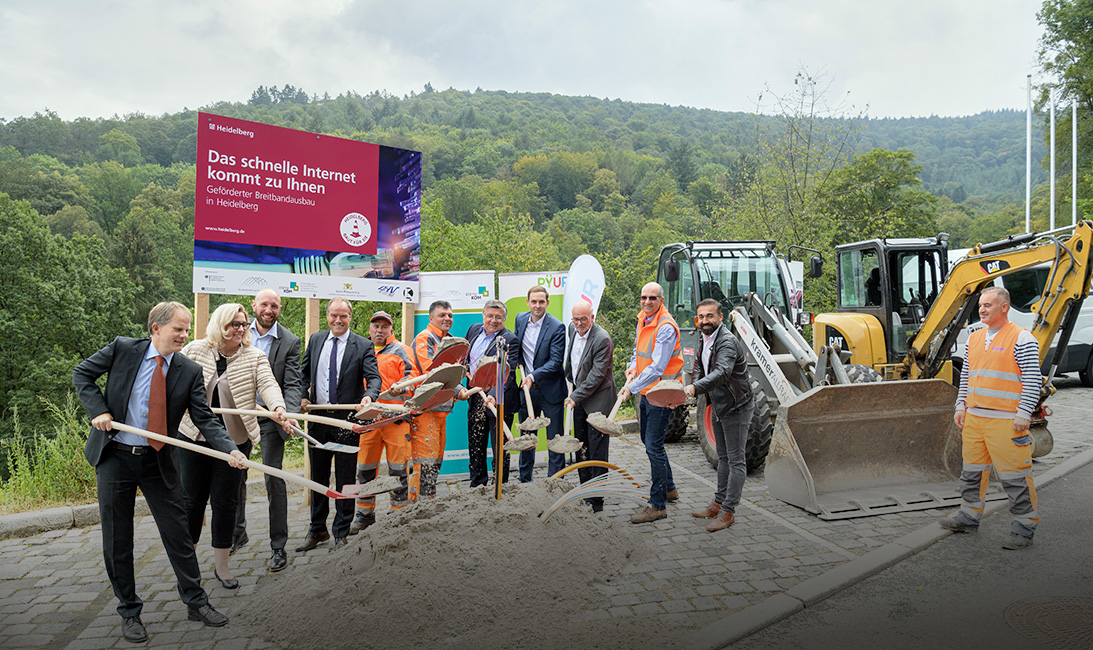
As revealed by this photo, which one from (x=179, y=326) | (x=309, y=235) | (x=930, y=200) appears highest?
(x=930, y=200)

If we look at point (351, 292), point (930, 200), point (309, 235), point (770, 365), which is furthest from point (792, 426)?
point (930, 200)

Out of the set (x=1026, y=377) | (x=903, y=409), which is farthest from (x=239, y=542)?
(x=1026, y=377)

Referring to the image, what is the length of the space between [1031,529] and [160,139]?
5728cm

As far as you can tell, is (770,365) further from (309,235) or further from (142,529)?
(142,529)

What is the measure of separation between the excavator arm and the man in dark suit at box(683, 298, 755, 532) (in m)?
3.86

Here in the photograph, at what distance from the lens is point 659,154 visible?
295ft

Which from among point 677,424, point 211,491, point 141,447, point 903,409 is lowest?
point 677,424

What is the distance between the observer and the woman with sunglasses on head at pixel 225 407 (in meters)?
4.54

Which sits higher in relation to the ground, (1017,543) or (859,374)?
(859,374)

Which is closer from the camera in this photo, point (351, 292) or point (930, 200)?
point (351, 292)

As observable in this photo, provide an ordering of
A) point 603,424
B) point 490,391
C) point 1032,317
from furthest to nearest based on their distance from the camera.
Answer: point 1032,317 → point 490,391 → point 603,424

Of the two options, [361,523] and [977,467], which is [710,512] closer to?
[977,467]

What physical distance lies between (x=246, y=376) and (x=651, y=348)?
10.5 ft

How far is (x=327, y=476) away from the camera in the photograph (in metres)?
5.44
